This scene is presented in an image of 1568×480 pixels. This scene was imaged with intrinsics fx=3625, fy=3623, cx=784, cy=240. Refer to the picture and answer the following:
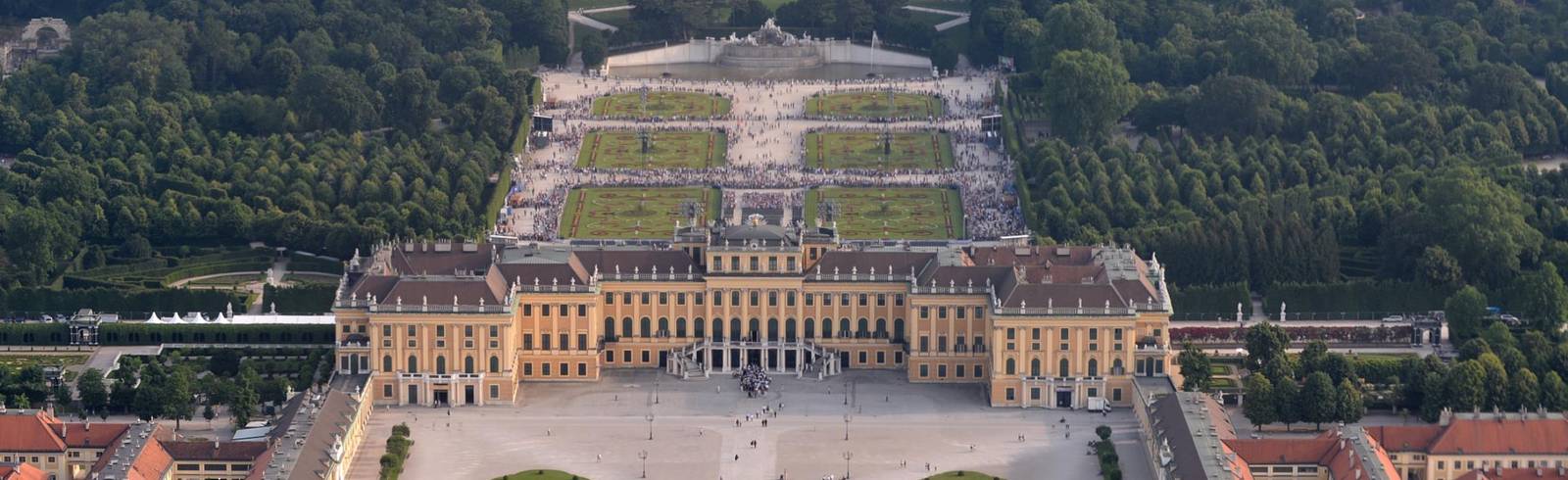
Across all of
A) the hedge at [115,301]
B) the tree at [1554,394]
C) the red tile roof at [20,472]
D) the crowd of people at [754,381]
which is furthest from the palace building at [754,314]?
the red tile roof at [20,472]

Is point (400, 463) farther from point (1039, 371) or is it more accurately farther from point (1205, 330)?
point (1205, 330)

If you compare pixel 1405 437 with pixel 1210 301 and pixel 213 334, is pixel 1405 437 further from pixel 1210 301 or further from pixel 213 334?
pixel 213 334

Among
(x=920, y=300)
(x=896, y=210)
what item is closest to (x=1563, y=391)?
(x=920, y=300)

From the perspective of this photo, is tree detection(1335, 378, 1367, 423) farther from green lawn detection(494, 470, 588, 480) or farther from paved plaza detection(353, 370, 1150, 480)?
green lawn detection(494, 470, 588, 480)

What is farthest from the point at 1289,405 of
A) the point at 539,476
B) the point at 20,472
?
the point at 20,472

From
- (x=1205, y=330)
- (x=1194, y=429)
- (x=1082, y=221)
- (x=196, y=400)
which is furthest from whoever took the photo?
(x=1082, y=221)

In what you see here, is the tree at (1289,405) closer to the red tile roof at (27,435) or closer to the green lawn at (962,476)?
the green lawn at (962,476)
